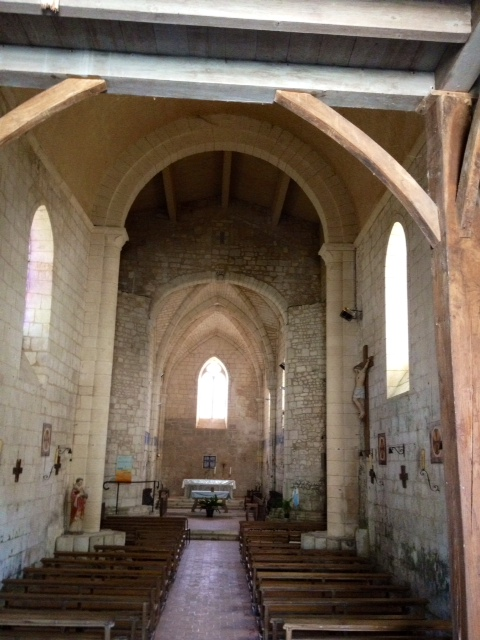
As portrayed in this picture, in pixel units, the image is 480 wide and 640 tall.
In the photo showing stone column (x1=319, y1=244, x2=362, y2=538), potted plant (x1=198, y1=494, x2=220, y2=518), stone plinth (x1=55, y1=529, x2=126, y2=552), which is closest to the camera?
stone plinth (x1=55, y1=529, x2=126, y2=552)

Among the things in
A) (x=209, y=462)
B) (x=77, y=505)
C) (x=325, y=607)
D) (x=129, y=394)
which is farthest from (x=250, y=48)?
(x=209, y=462)

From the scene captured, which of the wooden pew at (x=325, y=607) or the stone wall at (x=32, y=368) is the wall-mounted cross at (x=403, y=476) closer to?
the wooden pew at (x=325, y=607)

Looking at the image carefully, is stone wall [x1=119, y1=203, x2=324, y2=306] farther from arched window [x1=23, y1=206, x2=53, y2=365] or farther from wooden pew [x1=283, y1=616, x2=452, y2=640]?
wooden pew [x1=283, y1=616, x2=452, y2=640]

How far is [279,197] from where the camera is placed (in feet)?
52.8

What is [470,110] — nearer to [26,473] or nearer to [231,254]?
[26,473]

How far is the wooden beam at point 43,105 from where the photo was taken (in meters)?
4.34

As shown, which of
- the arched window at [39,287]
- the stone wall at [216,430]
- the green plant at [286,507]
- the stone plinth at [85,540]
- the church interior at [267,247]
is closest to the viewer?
the church interior at [267,247]

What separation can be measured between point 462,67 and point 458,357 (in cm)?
200

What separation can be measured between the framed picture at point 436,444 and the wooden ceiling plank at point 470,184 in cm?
355

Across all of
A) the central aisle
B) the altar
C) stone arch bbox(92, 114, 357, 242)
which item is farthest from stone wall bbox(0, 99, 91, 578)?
the altar

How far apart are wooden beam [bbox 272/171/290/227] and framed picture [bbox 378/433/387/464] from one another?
24.6 feet

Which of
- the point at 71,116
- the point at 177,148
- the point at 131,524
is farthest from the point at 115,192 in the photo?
the point at 131,524

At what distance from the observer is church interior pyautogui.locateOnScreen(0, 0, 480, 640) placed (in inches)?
162

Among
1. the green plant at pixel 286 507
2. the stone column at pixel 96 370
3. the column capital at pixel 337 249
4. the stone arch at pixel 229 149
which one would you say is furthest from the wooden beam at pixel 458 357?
the green plant at pixel 286 507
